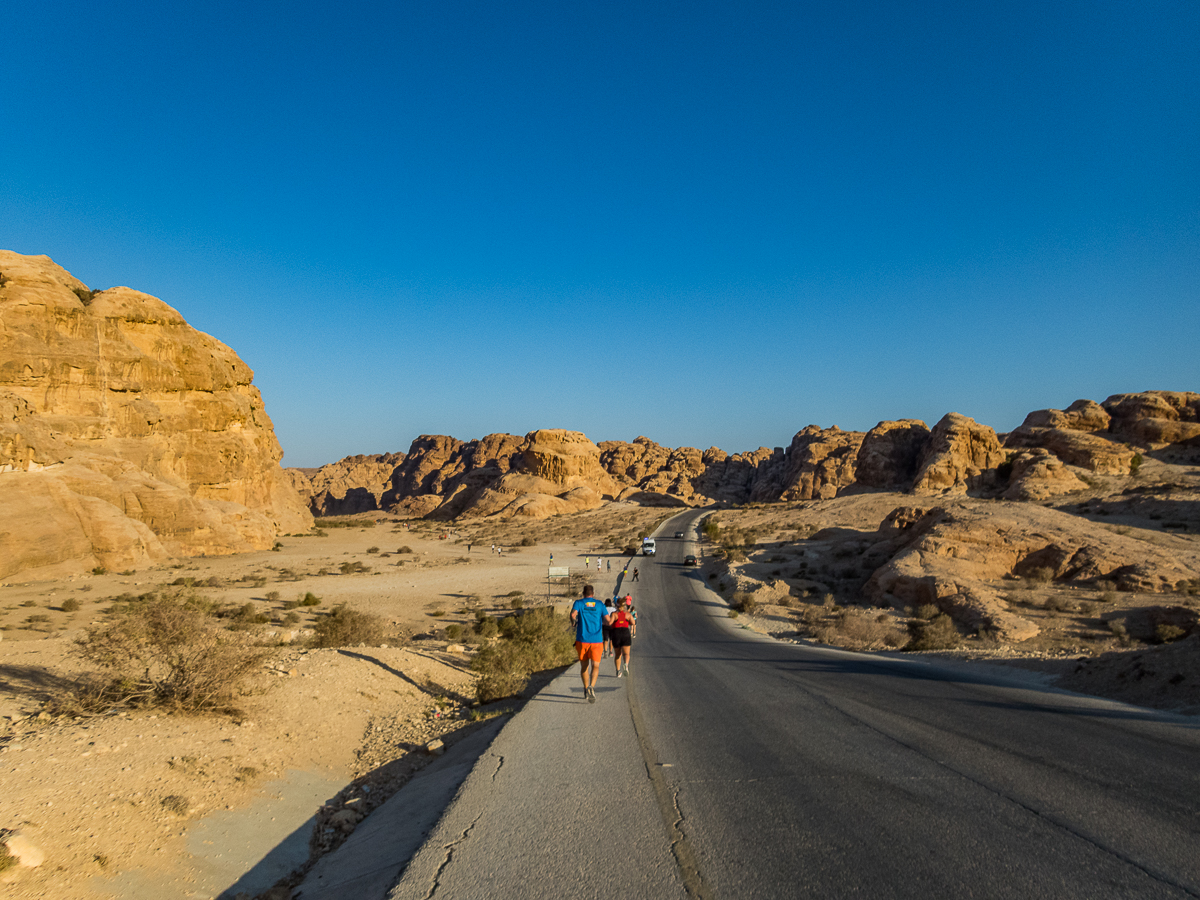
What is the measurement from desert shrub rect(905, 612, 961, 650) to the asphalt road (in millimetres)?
9063

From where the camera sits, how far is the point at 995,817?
412cm

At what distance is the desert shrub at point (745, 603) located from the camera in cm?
2732

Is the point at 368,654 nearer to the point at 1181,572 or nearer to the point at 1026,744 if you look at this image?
the point at 1026,744

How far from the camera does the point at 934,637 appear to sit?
1689cm

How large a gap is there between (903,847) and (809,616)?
21374mm

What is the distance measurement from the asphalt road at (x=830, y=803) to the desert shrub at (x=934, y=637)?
29.7ft

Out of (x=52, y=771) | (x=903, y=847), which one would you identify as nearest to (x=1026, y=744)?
(x=903, y=847)

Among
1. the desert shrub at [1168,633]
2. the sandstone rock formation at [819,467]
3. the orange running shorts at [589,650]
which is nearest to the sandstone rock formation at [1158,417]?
the sandstone rock formation at [819,467]

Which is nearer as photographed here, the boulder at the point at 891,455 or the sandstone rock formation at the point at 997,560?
the sandstone rock formation at the point at 997,560

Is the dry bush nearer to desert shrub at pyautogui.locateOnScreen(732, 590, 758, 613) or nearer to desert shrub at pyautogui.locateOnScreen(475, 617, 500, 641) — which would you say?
desert shrub at pyautogui.locateOnScreen(732, 590, 758, 613)

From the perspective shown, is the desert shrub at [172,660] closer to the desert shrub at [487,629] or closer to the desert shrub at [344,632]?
the desert shrub at [344,632]

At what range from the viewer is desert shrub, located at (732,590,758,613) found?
2732 centimetres

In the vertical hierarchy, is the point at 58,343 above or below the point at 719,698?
above

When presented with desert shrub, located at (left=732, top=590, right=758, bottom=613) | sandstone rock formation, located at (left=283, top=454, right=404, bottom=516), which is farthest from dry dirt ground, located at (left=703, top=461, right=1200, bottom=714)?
sandstone rock formation, located at (left=283, top=454, right=404, bottom=516)
